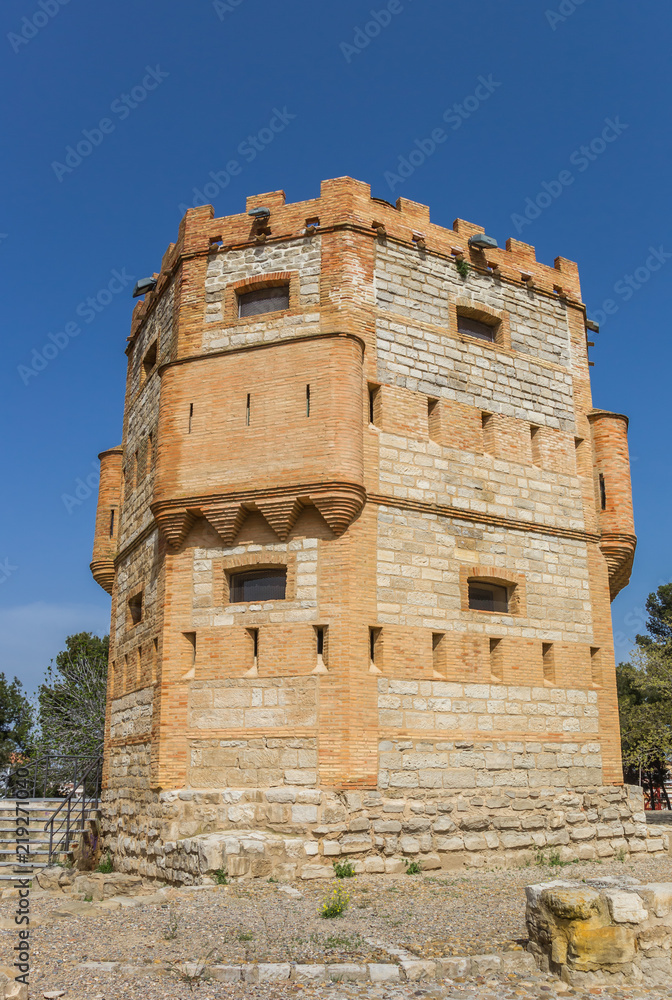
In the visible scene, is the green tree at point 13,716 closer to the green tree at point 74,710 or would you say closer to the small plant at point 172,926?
the green tree at point 74,710

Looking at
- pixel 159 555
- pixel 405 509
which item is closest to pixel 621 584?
pixel 405 509

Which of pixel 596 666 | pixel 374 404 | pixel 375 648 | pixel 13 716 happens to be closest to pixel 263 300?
pixel 374 404

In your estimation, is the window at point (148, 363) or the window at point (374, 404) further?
the window at point (148, 363)

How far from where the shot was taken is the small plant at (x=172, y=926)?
335 inches

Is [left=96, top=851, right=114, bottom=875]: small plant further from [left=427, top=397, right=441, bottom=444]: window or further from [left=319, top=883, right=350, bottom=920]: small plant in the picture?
[left=427, top=397, right=441, bottom=444]: window

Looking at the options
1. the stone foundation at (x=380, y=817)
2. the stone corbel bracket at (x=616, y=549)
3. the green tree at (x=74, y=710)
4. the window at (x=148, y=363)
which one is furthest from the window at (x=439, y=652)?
the green tree at (x=74, y=710)

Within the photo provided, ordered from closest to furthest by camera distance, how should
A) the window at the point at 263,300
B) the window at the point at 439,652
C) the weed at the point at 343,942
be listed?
the weed at the point at 343,942 → the window at the point at 439,652 → the window at the point at 263,300

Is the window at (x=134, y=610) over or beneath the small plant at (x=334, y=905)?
over

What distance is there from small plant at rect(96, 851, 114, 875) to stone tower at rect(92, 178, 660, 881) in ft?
1.73

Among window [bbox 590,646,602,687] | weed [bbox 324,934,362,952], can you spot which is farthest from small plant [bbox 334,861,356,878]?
window [bbox 590,646,602,687]

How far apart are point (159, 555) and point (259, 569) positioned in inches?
83.8

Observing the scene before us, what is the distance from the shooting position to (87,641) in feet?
122

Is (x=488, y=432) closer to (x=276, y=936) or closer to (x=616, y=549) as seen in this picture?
(x=616, y=549)

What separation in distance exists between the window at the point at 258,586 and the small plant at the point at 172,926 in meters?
5.35
